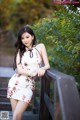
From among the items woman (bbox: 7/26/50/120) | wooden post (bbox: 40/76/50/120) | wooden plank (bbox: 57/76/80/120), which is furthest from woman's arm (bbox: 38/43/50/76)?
wooden plank (bbox: 57/76/80/120)

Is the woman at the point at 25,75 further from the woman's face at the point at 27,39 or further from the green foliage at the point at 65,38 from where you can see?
the green foliage at the point at 65,38

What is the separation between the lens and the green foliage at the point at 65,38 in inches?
236

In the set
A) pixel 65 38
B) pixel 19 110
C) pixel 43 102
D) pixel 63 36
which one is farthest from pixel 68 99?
pixel 63 36

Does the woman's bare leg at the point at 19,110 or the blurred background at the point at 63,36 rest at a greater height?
the blurred background at the point at 63,36

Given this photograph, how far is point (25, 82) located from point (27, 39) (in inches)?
20.2

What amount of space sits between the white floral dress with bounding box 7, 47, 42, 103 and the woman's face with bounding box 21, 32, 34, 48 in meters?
0.15

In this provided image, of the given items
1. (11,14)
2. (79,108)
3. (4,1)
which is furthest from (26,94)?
(11,14)

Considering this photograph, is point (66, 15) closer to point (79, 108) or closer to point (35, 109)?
point (35, 109)

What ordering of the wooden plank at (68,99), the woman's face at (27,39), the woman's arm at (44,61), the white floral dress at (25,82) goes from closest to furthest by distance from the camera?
the wooden plank at (68,99) → the woman's arm at (44,61) → the white floral dress at (25,82) → the woman's face at (27,39)

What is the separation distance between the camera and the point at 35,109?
7.07 meters

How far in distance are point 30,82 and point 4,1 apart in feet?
44.9

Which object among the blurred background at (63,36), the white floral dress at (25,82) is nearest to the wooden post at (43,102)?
the blurred background at (63,36)

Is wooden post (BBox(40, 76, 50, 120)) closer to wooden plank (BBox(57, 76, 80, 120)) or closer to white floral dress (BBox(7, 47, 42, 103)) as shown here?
white floral dress (BBox(7, 47, 42, 103))

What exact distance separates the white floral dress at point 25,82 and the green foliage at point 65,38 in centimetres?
62
